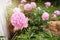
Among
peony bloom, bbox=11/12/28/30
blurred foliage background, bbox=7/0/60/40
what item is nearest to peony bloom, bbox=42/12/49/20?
blurred foliage background, bbox=7/0/60/40

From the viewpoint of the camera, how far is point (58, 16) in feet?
5.56

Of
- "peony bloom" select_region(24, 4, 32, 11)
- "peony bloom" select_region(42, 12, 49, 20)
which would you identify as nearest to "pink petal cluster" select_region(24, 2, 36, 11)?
"peony bloom" select_region(24, 4, 32, 11)

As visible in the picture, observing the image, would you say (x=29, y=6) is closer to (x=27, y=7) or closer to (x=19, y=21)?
(x=27, y=7)

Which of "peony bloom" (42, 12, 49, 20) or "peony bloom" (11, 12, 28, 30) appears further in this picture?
"peony bloom" (42, 12, 49, 20)

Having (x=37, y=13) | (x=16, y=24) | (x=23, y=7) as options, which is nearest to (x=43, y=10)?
(x=37, y=13)

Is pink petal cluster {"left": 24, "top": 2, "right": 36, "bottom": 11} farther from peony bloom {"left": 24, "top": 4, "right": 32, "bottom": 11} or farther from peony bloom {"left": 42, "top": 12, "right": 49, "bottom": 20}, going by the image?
peony bloom {"left": 42, "top": 12, "right": 49, "bottom": 20}

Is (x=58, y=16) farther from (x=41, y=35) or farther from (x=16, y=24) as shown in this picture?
(x=16, y=24)

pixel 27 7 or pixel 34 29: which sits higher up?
pixel 27 7

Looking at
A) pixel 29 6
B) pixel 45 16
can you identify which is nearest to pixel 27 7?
pixel 29 6

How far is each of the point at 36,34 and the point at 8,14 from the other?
0.93ft

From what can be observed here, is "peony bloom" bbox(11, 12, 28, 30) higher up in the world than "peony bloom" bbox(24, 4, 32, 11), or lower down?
lower down

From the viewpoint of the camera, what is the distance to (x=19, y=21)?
1.51m

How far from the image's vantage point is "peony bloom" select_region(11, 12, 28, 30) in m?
1.51

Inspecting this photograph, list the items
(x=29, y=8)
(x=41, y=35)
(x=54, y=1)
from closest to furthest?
(x=41, y=35) < (x=29, y=8) < (x=54, y=1)
